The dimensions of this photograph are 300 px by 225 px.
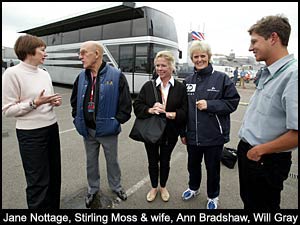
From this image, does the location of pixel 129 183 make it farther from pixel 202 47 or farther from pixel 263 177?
pixel 202 47

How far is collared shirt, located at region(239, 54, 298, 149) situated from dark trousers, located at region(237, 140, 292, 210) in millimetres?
147

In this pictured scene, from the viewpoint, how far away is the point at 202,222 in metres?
2.15

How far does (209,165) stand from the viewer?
230 centimetres

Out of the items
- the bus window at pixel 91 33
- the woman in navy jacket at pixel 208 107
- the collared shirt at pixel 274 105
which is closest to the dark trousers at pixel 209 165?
the woman in navy jacket at pixel 208 107

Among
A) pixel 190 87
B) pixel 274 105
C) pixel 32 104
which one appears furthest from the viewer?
pixel 190 87

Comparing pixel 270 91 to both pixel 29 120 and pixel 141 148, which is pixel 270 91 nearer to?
pixel 29 120

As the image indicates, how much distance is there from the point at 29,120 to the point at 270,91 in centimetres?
201

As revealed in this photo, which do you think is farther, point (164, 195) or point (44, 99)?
point (164, 195)

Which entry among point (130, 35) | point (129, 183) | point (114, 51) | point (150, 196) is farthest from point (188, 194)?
point (114, 51)

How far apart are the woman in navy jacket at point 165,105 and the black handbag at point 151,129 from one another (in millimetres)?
60

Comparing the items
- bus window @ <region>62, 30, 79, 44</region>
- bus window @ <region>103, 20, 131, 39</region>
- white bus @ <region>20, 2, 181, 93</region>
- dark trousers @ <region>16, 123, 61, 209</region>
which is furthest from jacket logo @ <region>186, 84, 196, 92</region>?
bus window @ <region>62, 30, 79, 44</region>

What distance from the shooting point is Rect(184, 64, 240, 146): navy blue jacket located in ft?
6.81

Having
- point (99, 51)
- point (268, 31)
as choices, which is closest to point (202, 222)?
point (268, 31)

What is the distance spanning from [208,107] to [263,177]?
799mm
